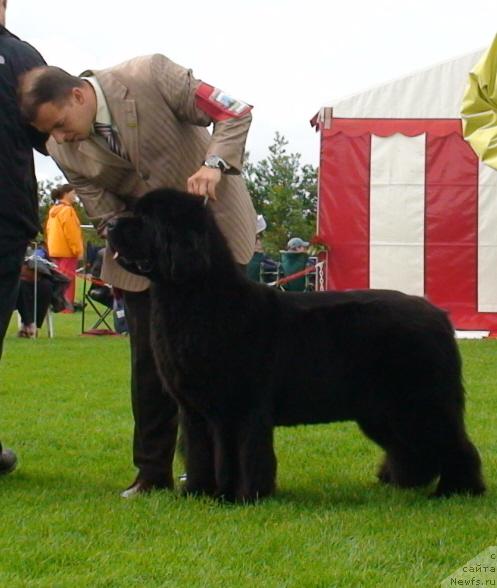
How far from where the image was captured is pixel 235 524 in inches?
145

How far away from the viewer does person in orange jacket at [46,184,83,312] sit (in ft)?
45.2

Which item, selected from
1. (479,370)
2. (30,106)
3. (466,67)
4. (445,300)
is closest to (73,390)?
(479,370)

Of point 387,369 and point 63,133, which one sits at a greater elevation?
point 63,133

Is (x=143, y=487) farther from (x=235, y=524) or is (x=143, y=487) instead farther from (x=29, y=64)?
(x=29, y=64)

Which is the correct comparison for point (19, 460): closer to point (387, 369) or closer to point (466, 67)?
point (387, 369)

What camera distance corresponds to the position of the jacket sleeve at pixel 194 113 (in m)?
4.09

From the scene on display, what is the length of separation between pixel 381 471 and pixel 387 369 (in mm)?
688

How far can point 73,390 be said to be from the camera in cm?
793

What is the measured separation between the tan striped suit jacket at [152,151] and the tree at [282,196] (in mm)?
22178

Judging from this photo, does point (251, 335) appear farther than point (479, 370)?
No

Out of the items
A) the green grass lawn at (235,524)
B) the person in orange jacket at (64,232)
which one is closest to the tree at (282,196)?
the person in orange jacket at (64,232)

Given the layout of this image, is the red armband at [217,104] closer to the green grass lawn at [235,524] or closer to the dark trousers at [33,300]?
the green grass lawn at [235,524]

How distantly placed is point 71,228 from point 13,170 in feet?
31.0

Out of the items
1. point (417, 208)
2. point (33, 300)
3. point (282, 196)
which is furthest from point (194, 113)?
point (282, 196)
